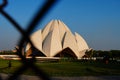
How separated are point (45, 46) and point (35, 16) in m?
45.3

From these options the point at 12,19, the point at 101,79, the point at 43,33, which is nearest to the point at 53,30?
the point at 43,33

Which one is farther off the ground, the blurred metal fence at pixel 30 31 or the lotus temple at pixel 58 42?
the lotus temple at pixel 58 42

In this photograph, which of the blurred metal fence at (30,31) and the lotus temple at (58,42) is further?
the lotus temple at (58,42)

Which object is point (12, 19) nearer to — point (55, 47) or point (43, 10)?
point (43, 10)

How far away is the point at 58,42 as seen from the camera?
46.7m

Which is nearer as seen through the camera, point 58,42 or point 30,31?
point 30,31

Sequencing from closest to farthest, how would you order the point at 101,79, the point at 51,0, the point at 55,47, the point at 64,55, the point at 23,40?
the point at 51,0
the point at 23,40
the point at 101,79
the point at 55,47
the point at 64,55

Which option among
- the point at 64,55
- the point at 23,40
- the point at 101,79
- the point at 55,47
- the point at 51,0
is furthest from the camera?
the point at 64,55

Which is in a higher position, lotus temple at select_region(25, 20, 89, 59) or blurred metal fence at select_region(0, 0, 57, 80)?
lotus temple at select_region(25, 20, 89, 59)

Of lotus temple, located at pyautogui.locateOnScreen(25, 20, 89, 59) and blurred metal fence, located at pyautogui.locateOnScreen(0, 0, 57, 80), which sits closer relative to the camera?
blurred metal fence, located at pyautogui.locateOnScreen(0, 0, 57, 80)

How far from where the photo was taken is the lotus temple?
45750mm

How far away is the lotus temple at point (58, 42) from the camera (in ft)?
150

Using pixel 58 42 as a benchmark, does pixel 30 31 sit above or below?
below

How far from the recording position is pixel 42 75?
2.41 feet
